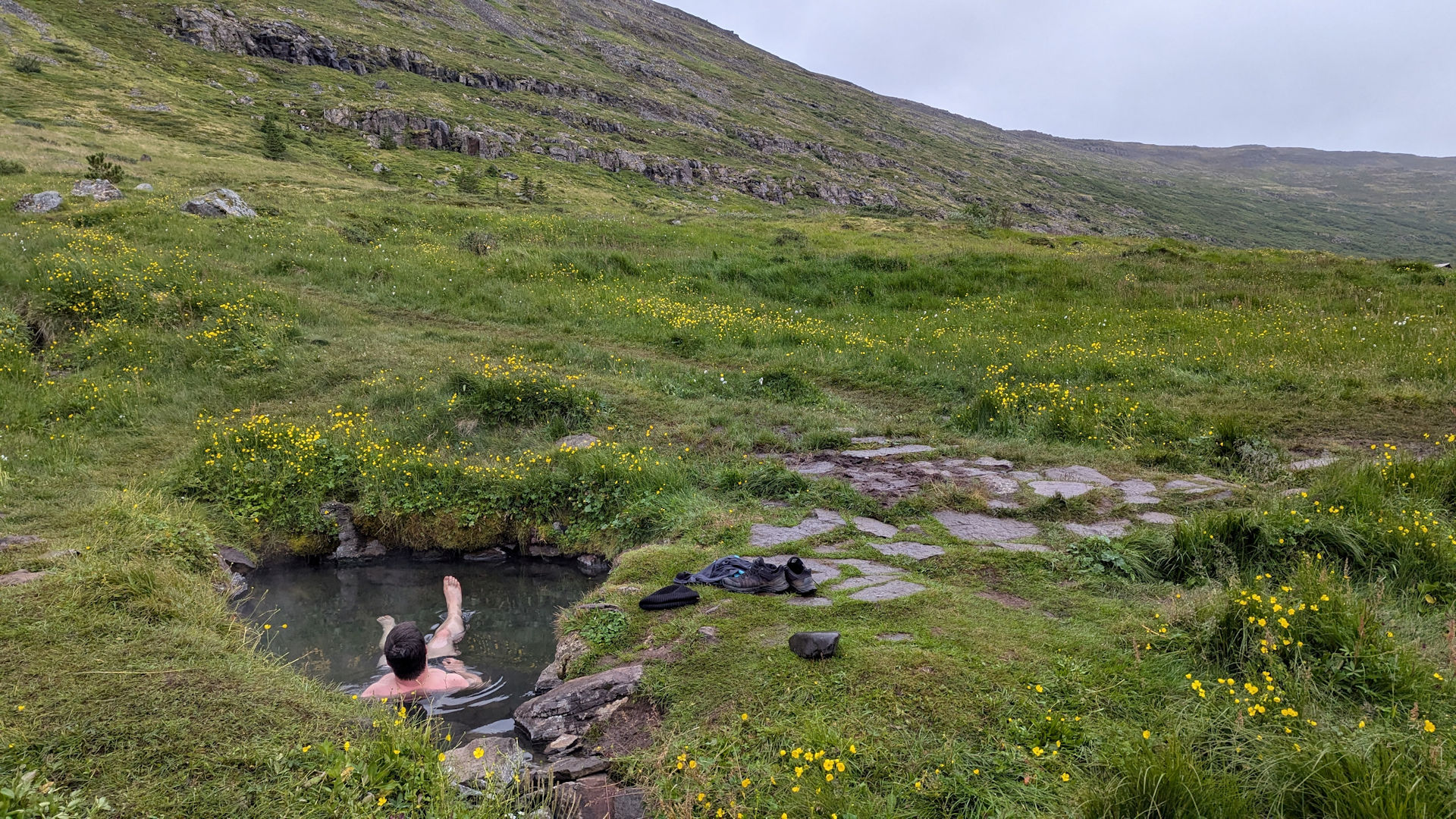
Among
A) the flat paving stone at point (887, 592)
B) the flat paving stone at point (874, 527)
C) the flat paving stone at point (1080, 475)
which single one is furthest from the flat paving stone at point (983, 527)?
the flat paving stone at point (1080, 475)

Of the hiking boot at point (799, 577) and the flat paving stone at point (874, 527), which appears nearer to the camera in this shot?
the hiking boot at point (799, 577)

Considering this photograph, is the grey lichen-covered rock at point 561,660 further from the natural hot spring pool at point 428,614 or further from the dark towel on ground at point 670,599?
the dark towel on ground at point 670,599

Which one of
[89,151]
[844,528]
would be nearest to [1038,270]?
[844,528]

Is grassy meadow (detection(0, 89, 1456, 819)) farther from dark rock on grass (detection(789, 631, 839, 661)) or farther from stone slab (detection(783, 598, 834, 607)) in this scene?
stone slab (detection(783, 598, 834, 607))

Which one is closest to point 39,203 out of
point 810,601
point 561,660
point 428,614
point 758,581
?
point 428,614

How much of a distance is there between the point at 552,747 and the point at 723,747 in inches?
49.7

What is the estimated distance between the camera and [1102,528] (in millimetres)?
6449

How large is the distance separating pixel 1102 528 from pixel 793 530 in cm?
288

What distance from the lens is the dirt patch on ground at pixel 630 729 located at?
13.6 feet

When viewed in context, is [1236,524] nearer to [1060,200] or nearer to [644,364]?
[644,364]

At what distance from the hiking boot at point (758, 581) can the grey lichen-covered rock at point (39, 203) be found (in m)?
25.3

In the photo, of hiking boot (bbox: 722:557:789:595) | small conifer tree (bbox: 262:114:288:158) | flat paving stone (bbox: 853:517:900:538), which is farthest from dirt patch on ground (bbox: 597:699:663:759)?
small conifer tree (bbox: 262:114:288:158)

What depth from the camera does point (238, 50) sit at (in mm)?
86062

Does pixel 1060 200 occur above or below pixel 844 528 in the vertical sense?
above
